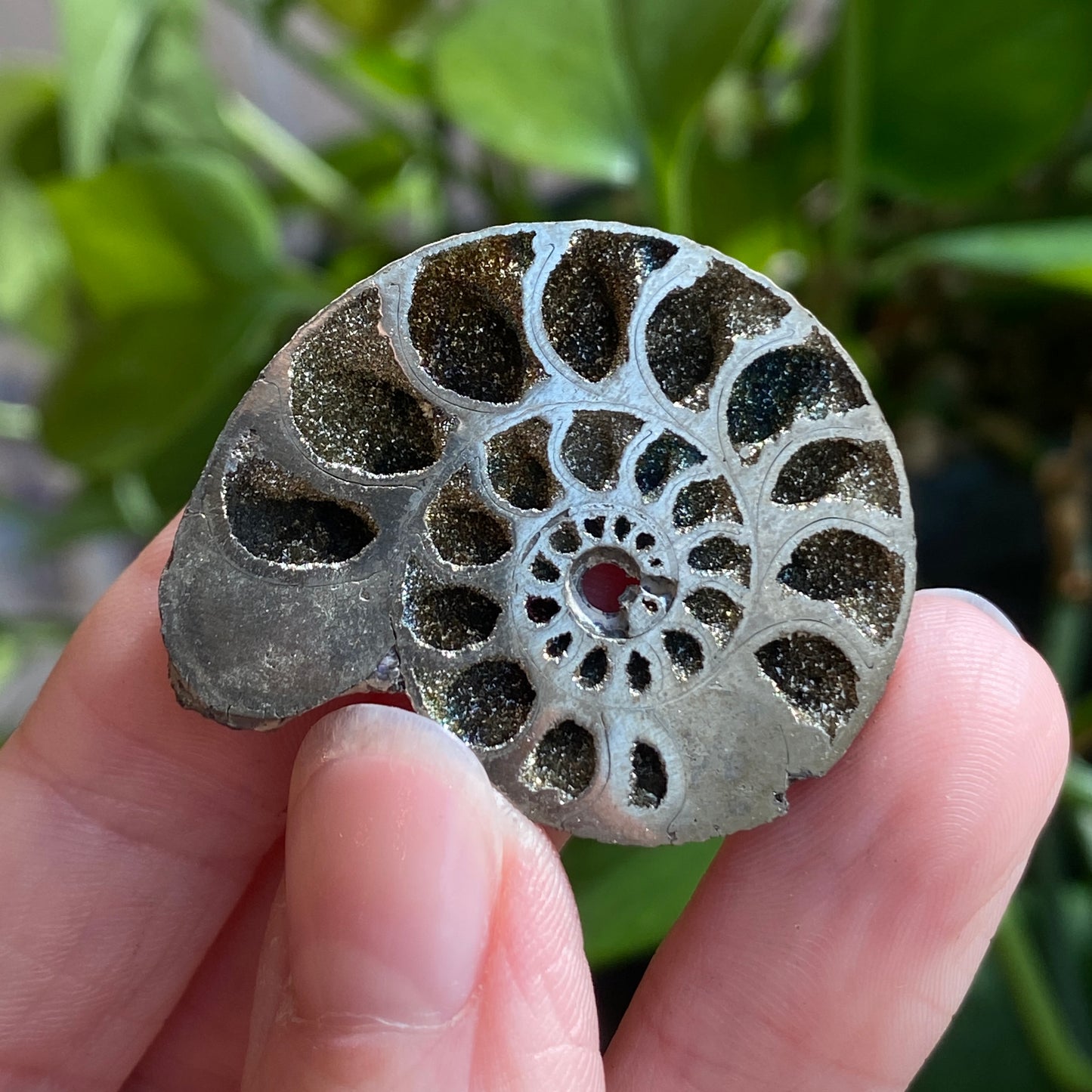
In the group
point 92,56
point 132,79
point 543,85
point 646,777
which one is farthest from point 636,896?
point 132,79

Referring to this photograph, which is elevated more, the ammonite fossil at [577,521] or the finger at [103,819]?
the ammonite fossil at [577,521]

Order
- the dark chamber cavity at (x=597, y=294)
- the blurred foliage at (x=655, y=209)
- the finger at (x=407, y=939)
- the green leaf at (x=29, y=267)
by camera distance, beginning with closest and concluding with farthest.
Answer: the finger at (x=407, y=939)
the dark chamber cavity at (x=597, y=294)
the blurred foliage at (x=655, y=209)
the green leaf at (x=29, y=267)

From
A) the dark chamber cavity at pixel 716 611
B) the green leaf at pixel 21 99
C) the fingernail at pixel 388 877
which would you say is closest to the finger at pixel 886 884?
the dark chamber cavity at pixel 716 611

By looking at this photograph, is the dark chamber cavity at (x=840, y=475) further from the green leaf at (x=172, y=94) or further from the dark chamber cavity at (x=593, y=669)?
the green leaf at (x=172, y=94)

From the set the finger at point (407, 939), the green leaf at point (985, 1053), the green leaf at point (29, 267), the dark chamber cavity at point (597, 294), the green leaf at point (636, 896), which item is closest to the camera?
the finger at point (407, 939)

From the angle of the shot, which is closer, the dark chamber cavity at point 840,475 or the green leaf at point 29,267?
the dark chamber cavity at point 840,475

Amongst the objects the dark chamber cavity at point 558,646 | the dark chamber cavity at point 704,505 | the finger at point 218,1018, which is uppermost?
the dark chamber cavity at point 704,505

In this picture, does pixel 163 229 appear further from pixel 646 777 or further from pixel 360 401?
pixel 646 777
